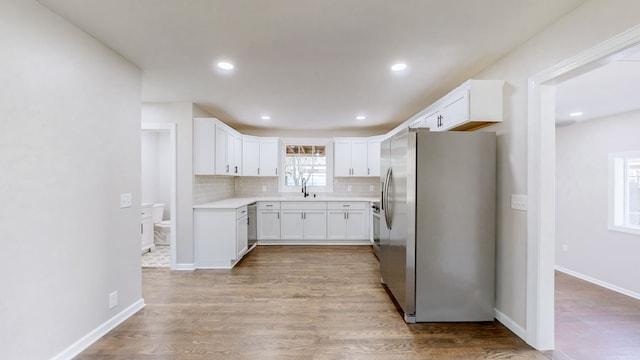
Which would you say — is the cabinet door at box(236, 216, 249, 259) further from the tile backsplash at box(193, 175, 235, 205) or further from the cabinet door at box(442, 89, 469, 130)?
the cabinet door at box(442, 89, 469, 130)

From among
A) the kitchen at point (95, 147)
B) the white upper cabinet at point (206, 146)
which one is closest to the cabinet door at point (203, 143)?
the white upper cabinet at point (206, 146)

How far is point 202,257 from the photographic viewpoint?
3.99m

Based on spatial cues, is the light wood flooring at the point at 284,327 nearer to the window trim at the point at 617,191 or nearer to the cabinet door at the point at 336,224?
the cabinet door at the point at 336,224

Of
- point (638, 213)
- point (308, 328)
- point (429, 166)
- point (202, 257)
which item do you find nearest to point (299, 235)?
point (202, 257)

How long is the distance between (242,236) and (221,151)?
146 cm

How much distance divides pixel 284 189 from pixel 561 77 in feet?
16.3

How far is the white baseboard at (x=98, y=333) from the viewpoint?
1.95 metres

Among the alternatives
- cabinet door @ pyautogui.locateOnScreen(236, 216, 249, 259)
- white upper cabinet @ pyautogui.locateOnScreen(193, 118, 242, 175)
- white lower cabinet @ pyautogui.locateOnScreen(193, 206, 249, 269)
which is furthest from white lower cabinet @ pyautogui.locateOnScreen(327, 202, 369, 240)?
white upper cabinet @ pyautogui.locateOnScreen(193, 118, 242, 175)

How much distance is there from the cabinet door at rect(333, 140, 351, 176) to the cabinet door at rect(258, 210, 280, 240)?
166 cm

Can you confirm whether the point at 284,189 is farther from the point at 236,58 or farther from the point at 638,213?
the point at 638,213

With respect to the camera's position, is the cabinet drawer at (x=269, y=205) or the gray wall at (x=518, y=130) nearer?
the gray wall at (x=518, y=130)

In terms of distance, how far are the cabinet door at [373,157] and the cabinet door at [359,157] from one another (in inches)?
2.6

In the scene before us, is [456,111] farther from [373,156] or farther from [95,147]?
[95,147]

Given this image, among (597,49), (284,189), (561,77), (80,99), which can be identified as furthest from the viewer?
(284,189)
